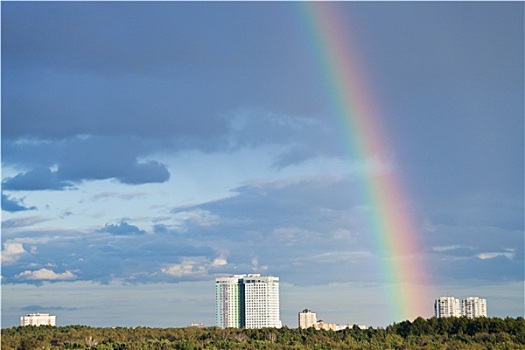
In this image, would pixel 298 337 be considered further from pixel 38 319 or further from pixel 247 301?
pixel 247 301

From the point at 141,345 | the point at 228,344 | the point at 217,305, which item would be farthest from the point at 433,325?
the point at 217,305

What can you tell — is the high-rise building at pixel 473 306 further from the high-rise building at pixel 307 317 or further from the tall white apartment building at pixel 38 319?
the tall white apartment building at pixel 38 319

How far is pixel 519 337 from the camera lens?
5934cm

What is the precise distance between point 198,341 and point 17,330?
78.6ft

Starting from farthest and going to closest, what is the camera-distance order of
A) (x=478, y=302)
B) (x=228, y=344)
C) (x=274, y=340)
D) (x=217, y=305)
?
(x=217, y=305), (x=478, y=302), (x=274, y=340), (x=228, y=344)

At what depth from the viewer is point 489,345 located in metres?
55.1

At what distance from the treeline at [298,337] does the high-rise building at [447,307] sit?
70569 mm

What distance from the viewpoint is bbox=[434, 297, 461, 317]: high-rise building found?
457 ft

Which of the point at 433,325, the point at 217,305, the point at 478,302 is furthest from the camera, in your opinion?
the point at 217,305

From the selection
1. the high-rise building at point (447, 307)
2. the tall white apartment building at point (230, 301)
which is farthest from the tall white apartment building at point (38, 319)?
the high-rise building at point (447, 307)

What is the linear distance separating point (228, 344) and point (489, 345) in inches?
719

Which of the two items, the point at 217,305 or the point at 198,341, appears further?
the point at 217,305

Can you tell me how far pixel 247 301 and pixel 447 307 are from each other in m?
45.0

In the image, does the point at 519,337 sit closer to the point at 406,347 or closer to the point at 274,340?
the point at 406,347
